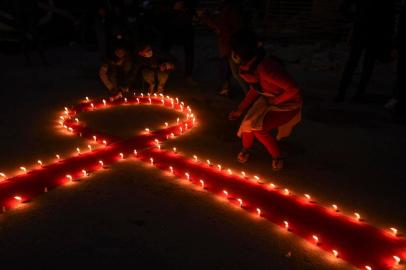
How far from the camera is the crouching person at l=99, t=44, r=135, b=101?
678 centimetres

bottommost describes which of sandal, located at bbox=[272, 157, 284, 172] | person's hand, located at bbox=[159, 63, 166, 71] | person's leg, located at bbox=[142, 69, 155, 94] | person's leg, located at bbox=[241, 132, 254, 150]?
sandal, located at bbox=[272, 157, 284, 172]

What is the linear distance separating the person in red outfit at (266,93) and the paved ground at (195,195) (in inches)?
20.4

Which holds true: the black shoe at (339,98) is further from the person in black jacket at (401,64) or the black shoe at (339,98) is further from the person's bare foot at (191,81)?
the person's bare foot at (191,81)

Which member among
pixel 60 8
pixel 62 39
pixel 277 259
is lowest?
pixel 277 259

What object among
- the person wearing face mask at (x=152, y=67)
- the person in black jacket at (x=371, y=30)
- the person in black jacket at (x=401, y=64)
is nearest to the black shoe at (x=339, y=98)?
the person in black jacket at (x=371, y=30)

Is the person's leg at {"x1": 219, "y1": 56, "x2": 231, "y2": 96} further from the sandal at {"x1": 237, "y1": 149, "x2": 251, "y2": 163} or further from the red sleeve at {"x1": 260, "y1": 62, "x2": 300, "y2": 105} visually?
the red sleeve at {"x1": 260, "y1": 62, "x2": 300, "y2": 105}

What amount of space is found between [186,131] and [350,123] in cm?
265

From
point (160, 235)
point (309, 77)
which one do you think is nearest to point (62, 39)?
point (309, 77)

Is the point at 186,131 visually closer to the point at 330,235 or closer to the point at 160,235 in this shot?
the point at 160,235

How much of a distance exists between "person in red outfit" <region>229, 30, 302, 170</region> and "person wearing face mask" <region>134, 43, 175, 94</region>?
331 cm

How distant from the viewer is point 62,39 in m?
14.3

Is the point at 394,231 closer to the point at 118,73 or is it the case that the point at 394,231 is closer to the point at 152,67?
the point at 152,67

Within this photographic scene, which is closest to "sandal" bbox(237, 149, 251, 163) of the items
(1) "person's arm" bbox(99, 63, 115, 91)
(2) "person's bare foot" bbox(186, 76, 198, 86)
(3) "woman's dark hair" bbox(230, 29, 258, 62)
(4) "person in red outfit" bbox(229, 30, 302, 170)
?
(4) "person in red outfit" bbox(229, 30, 302, 170)

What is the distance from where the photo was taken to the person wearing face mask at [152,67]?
7.02 metres
